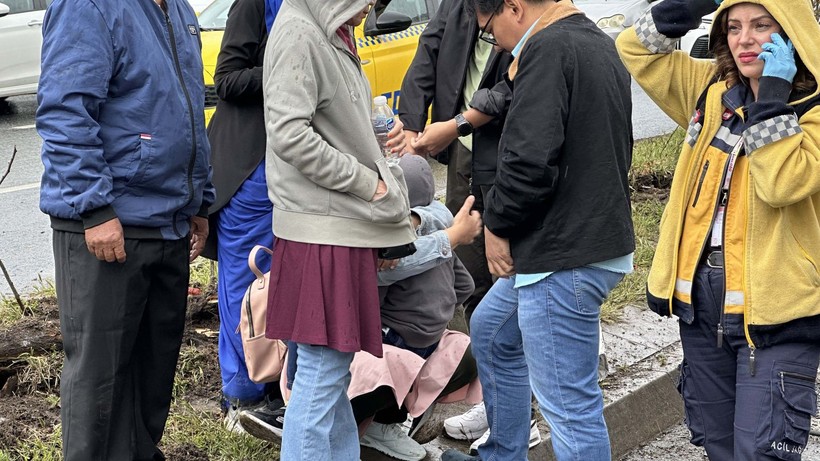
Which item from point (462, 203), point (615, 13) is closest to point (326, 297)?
point (462, 203)

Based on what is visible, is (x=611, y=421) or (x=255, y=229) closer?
(x=255, y=229)

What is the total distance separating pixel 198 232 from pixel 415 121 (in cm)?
105

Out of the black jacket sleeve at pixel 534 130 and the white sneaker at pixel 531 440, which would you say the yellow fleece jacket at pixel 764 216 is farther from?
the white sneaker at pixel 531 440

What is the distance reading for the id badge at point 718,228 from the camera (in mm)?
2981

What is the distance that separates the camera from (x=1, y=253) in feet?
21.2

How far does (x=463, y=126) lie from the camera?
3.79 m

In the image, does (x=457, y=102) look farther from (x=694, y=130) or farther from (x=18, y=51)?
(x=18, y=51)

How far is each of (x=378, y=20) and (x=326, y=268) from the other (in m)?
4.81

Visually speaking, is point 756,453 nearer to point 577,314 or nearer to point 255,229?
point 577,314

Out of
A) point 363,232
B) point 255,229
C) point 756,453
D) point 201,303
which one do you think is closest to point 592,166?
point 363,232

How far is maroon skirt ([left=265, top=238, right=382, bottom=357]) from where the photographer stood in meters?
2.91

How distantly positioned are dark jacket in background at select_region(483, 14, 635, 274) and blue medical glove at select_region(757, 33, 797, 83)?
0.39m

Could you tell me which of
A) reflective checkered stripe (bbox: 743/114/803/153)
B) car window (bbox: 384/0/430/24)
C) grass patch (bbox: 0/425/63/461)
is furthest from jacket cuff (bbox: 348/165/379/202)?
car window (bbox: 384/0/430/24)

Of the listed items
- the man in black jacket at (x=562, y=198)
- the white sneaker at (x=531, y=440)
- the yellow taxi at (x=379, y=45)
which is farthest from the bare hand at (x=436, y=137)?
the yellow taxi at (x=379, y=45)
